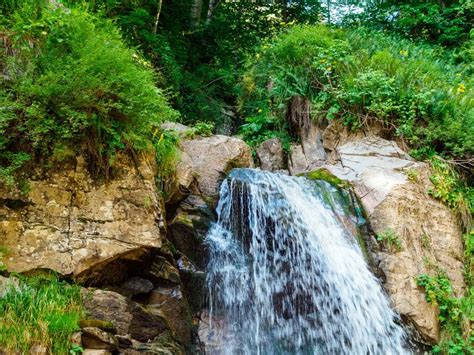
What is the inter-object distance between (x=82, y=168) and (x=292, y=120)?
632cm

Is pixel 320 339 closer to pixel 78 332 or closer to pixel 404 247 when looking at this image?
pixel 404 247

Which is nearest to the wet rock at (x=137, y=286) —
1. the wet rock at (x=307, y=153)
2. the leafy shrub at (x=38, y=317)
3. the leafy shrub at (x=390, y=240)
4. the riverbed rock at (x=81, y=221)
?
the riverbed rock at (x=81, y=221)

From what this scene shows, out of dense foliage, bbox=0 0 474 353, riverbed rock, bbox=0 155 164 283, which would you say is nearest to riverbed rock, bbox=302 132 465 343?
dense foliage, bbox=0 0 474 353

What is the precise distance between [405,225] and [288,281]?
203 cm

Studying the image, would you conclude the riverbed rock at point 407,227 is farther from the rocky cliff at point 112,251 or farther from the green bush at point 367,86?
the rocky cliff at point 112,251

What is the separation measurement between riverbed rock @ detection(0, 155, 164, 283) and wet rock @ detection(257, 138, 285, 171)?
5042mm

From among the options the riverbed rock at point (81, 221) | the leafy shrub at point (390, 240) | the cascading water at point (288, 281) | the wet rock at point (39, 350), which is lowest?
the cascading water at point (288, 281)

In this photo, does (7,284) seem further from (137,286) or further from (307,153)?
(307,153)

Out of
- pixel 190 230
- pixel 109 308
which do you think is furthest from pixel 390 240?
pixel 109 308

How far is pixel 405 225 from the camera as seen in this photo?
5996 mm

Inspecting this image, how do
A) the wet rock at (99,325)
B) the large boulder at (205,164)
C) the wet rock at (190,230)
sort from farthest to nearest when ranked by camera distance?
the large boulder at (205,164)
the wet rock at (190,230)
the wet rock at (99,325)

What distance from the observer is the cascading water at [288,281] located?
5062mm

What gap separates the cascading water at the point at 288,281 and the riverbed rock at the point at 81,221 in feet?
4.74

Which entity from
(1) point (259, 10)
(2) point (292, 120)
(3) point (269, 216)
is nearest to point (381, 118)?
(2) point (292, 120)
